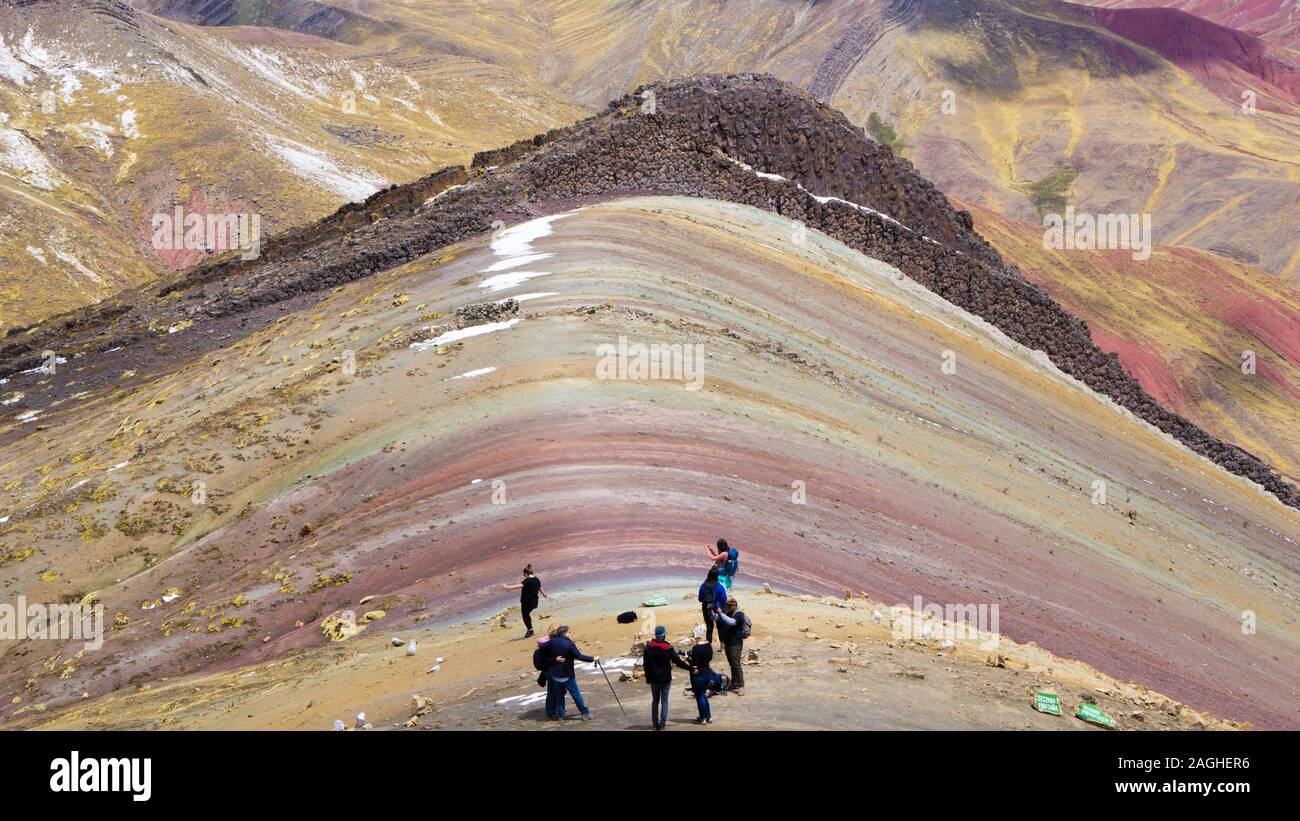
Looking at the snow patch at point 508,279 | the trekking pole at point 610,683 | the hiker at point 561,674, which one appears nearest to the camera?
the hiker at point 561,674

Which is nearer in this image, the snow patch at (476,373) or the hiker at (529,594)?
the hiker at (529,594)

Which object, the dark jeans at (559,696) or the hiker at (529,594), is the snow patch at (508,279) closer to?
the hiker at (529,594)

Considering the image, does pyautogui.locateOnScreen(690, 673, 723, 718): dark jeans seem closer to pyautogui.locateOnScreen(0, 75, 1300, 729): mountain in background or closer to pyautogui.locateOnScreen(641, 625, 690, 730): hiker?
pyautogui.locateOnScreen(641, 625, 690, 730): hiker

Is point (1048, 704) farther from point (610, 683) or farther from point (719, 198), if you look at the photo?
point (719, 198)

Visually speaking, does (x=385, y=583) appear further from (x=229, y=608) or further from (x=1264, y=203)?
(x=1264, y=203)

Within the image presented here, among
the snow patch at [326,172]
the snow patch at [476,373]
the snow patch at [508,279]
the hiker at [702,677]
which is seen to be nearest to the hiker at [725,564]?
the hiker at [702,677]

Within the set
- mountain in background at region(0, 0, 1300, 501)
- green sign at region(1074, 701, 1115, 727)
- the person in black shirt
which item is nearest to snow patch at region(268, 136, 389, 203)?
mountain in background at region(0, 0, 1300, 501)

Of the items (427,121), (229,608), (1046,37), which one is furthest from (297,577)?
(1046,37)
